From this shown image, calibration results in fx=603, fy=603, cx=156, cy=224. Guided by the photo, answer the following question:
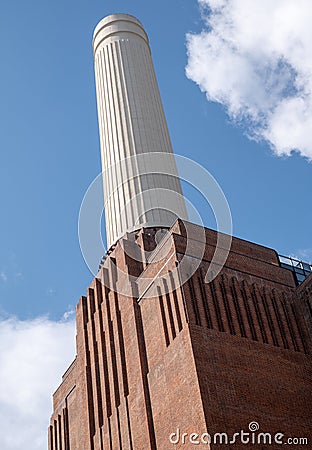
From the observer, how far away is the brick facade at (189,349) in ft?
83.5

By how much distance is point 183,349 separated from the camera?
26.2 meters

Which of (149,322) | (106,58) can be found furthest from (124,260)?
(106,58)

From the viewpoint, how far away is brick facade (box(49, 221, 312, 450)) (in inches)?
1001

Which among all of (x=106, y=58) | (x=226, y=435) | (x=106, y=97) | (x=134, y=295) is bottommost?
(x=226, y=435)

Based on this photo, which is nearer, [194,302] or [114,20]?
[194,302]

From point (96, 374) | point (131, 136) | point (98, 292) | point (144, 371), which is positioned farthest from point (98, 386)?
point (131, 136)

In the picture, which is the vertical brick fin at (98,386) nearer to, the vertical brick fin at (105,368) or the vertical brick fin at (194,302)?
the vertical brick fin at (105,368)

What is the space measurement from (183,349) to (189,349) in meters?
0.55

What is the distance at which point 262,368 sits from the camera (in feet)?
88.9

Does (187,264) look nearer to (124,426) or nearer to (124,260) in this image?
(124,260)

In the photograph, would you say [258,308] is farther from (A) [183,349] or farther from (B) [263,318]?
(A) [183,349]

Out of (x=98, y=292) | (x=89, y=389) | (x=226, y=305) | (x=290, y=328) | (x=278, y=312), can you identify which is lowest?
(x=290, y=328)

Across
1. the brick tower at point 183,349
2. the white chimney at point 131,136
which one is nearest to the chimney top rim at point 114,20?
the white chimney at point 131,136

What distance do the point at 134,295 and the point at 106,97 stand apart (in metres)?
25.2
